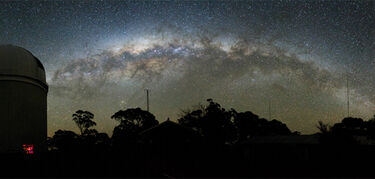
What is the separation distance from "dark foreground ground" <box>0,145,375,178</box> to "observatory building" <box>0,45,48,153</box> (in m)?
3.34

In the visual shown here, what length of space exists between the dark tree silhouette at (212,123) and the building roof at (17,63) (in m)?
23.5

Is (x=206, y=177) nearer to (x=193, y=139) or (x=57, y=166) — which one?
(x=57, y=166)

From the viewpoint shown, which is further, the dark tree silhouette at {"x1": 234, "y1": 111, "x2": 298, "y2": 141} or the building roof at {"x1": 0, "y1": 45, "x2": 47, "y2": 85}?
the dark tree silhouette at {"x1": 234, "y1": 111, "x2": 298, "y2": 141}

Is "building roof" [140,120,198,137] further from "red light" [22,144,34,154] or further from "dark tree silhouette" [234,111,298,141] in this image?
"dark tree silhouette" [234,111,298,141]

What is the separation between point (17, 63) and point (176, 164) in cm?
1405

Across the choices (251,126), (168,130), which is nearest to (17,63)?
(168,130)

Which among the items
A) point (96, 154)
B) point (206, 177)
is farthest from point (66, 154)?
point (206, 177)

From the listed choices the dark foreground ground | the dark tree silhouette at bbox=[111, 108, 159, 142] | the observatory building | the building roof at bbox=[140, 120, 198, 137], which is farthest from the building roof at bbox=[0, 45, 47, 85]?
the dark tree silhouette at bbox=[111, 108, 159, 142]

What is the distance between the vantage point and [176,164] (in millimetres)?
18219

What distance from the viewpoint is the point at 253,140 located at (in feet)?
93.8

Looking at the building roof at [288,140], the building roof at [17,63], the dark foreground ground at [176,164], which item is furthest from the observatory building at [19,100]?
the building roof at [288,140]

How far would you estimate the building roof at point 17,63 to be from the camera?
21484mm

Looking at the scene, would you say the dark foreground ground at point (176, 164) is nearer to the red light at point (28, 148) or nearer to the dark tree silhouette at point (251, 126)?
the red light at point (28, 148)

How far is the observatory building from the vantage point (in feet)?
69.4
